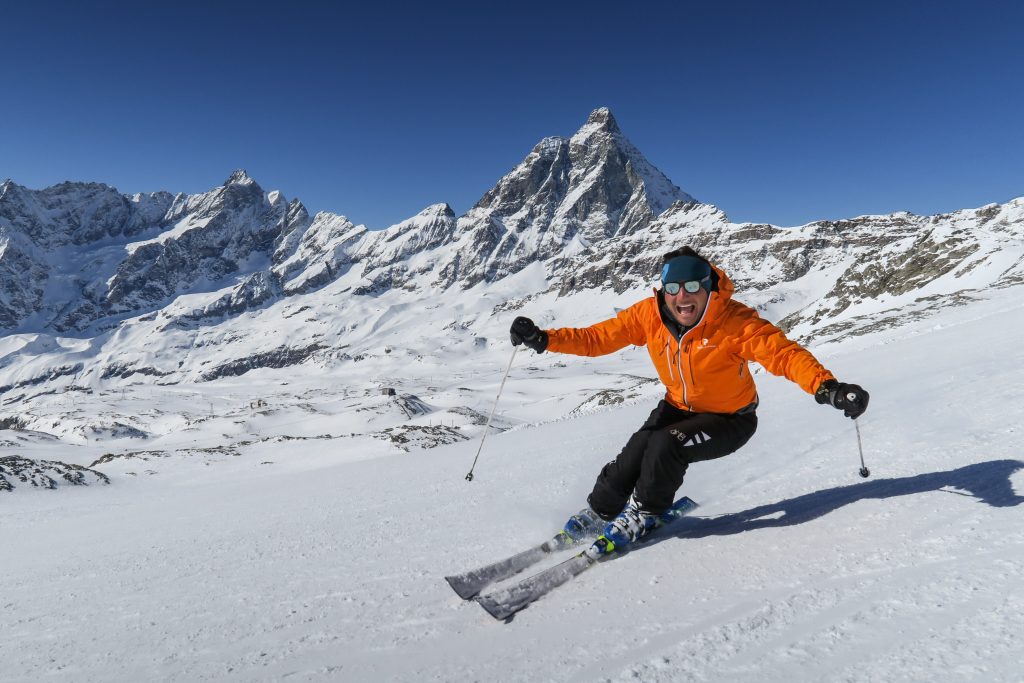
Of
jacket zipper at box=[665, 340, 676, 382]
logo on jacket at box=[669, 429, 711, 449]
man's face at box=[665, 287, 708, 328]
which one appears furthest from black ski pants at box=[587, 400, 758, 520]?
man's face at box=[665, 287, 708, 328]

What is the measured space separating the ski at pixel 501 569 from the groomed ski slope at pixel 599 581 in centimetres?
14

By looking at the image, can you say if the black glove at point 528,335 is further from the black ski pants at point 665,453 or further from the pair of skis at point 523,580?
the pair of skis at point 523,580

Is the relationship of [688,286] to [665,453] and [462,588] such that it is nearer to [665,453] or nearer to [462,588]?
[665,453]

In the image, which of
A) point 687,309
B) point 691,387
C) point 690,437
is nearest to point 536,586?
point 690,437

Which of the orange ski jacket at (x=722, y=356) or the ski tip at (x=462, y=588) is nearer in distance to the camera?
the ski tip at (x=462, y=588)

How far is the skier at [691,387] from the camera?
3990 millimetres

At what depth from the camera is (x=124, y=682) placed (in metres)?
2.71

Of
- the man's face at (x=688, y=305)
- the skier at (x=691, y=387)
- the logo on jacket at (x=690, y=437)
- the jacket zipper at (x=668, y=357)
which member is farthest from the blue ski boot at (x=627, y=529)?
the man's face at (x=688, y=305)

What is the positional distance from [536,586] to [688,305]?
7.35ft

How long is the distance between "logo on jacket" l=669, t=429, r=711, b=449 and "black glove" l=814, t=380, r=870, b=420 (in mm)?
798

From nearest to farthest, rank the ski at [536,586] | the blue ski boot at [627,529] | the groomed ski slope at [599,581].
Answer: the groomed ski slope at [599,581], the ski at [536,586], the blue ski boot at [627,529]

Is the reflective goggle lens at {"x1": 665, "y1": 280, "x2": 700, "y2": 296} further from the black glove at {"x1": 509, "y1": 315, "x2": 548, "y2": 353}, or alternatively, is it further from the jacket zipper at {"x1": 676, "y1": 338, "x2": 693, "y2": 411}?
the black glove at {"x1": 509, "y1": 315, "x2": 548, "y2": 353}

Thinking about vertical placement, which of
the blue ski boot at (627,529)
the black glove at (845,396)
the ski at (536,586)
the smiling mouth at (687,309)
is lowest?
the ski at (536,586)

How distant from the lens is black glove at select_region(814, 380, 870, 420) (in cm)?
351
